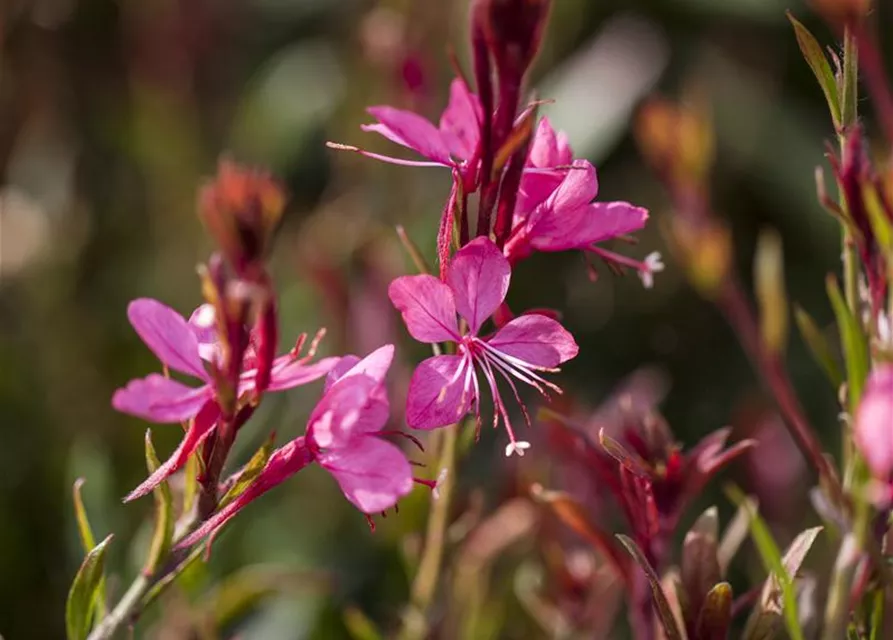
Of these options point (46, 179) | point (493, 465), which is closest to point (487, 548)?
point (493, 465)

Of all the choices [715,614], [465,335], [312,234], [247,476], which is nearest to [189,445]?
[247,476]

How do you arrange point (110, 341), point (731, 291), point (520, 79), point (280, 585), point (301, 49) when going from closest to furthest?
point (520, 79) → point (280, 585) → point (731, 291) → point (110, 341) → point (301, 49)

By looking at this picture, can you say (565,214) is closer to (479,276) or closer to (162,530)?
(479,276)

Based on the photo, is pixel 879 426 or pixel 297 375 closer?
pixel 879 426

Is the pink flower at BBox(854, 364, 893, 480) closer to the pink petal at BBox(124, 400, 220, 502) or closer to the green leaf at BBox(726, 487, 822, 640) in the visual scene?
the green leaf at BBox(726, 487, 822, 640)

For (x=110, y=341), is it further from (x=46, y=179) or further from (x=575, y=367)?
(x=575, y=367)

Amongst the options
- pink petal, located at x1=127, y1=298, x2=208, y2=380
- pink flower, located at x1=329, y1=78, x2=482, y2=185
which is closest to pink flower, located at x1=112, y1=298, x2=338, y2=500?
pink petal, located at x1=127, y1=298, x2=208, y2=380
